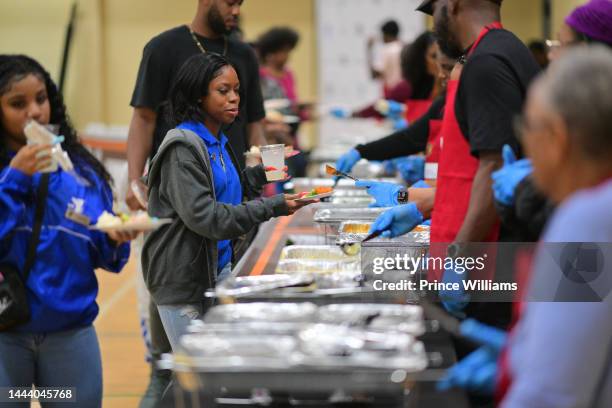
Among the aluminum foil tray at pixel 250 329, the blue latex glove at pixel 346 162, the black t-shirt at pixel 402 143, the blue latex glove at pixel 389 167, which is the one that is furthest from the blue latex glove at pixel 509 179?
the blue latex glove at pixel 389 167

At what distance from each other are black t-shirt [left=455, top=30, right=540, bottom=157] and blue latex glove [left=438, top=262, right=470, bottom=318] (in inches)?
14.0

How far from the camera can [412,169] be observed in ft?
17.1

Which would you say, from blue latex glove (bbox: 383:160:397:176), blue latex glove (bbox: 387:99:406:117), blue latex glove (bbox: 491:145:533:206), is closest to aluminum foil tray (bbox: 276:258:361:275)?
Result: blue latex glove (bbox: 491:145:533:206)

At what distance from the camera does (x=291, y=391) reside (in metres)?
1.87

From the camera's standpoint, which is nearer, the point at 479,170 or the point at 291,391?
the point at 291,391

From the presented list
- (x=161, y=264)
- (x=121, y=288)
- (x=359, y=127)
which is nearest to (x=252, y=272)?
(x=161, y=264)

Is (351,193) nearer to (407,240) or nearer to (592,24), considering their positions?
(407,240)

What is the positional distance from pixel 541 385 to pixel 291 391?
59 cm

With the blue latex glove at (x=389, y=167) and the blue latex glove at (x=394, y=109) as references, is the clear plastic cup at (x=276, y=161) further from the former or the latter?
the blue latex glove at (x=394, y=109)

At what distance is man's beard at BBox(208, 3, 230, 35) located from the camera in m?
3.78

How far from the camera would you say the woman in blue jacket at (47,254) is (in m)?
2.71

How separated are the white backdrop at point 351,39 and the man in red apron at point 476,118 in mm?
9747

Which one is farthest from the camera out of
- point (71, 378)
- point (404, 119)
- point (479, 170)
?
point (404, 119)

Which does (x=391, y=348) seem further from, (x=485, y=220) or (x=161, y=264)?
(x=161, y=264)
